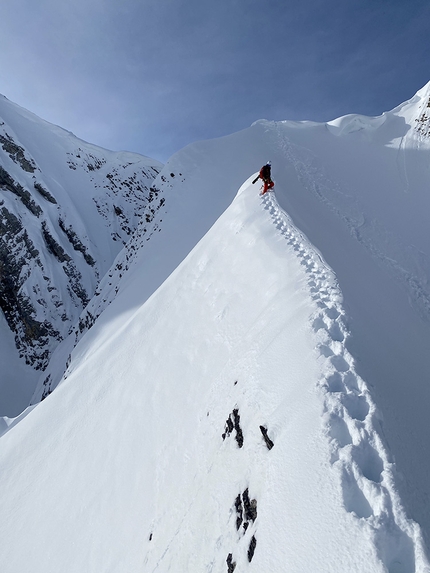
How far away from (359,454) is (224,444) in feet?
7.48

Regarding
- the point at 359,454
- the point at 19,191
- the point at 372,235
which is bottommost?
the point at 19,191

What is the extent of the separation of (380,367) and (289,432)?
1484mm

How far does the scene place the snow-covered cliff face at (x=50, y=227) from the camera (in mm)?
30562

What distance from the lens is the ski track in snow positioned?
2.14 meters

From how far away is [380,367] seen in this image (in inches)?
149

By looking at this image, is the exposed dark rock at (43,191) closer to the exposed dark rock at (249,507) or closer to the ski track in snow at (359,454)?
the ski track in snow at (359,454)

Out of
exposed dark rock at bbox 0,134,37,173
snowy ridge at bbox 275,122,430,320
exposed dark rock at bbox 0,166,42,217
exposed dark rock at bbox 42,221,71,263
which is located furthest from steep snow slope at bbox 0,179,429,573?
exposed dark rock at bbox 0,134,37,173

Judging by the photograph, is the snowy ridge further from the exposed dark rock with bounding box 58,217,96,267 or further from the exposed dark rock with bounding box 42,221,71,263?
the exposed dark rock with bounding box 58,217,96,267

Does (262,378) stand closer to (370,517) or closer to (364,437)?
(364,437)

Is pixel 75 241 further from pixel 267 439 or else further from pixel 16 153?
pixel 267 439

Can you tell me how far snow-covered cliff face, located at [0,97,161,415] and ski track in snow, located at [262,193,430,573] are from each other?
22.6 meters

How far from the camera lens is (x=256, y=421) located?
3924mm

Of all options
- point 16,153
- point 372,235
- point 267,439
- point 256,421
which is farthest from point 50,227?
point 267,439

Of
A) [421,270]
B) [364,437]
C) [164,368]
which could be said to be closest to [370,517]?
[364,437]
